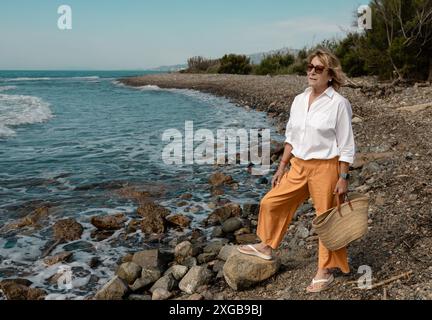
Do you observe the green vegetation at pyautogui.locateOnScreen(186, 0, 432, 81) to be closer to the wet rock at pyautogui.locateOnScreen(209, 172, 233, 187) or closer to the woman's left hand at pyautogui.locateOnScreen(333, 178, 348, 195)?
the wet rock at pyautogui.locateOnScreen(209, 172, 233, 187)

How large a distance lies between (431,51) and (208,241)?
47.4 feet

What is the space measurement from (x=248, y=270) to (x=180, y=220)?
8.74 ft

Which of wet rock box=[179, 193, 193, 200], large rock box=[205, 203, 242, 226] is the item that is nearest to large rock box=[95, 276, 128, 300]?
large rock box=[205, 203, 242, 226]

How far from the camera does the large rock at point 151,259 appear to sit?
5188mm

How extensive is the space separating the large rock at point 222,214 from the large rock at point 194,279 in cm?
203

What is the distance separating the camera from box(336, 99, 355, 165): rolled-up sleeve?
3320 mm

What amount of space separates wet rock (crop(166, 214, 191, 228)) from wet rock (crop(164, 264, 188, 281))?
1625 millimetres

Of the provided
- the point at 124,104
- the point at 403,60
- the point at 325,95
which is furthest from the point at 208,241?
the point at 124,104

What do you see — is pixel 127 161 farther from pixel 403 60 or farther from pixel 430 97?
pixel 403 60

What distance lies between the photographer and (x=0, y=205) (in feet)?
24.4

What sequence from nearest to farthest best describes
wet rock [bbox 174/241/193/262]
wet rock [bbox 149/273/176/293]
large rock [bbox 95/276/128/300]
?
large rock [bbox 95/276/128/300], wet rock [bbox 149/273/176/293], wet rock [bbox 174/241/193/262]

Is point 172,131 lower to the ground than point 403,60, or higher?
lower

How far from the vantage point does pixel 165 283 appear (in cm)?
471

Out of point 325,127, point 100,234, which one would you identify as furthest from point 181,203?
point 325,127
